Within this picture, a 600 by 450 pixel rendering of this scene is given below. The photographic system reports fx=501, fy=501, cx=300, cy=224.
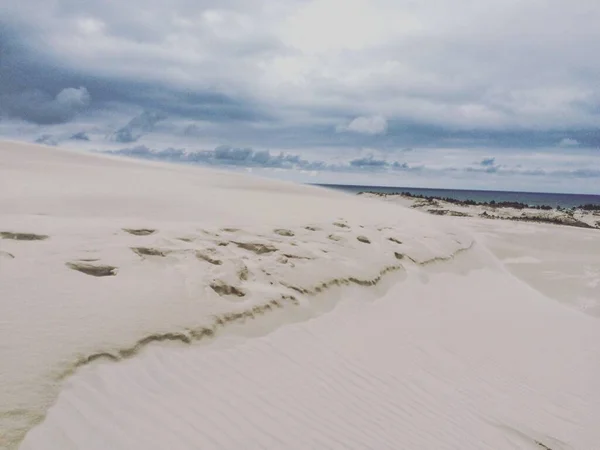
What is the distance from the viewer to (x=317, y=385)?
4.44 meters

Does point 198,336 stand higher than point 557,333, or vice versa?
point 198,336

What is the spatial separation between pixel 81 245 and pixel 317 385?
10.5 feet

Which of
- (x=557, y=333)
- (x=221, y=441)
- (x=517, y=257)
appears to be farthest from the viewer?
(x=517, y=257)

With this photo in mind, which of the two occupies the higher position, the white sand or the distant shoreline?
the distant shoreline

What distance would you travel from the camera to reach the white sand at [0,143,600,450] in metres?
3.45

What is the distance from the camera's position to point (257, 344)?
15.9 ft

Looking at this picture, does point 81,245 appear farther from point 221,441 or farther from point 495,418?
point 495,418

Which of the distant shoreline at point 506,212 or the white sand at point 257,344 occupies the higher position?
the distant shoreline at point 506,212

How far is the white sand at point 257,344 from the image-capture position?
3453mm

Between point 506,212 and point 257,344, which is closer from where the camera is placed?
point 257,344

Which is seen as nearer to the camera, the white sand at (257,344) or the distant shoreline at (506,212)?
the white sand at (257,344)

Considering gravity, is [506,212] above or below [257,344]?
above

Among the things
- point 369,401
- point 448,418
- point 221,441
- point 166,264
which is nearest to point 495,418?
point 448,418

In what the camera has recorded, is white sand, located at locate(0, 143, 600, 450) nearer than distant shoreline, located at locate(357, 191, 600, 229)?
Yes
